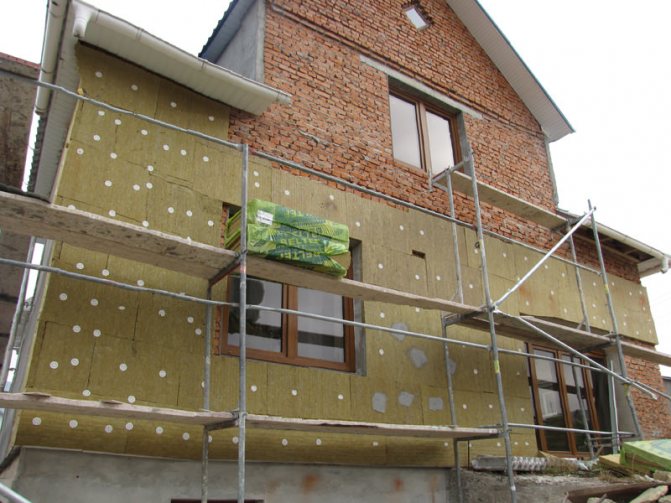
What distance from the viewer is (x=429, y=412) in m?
6.82

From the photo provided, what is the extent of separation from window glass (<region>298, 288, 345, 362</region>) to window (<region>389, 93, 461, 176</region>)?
106 inches

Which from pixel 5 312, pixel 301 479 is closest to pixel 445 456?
pixel 301 479

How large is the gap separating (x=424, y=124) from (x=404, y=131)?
1.63 feet

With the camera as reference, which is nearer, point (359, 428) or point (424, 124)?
point (359, 428)

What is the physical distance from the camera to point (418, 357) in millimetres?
6965

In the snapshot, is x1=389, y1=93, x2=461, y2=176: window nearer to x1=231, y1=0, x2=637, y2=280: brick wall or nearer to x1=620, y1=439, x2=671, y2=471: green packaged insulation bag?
x1=231, y1=0, x2=637, y2=280: brick wall

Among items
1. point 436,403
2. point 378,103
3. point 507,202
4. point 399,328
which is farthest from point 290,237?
point 507,202

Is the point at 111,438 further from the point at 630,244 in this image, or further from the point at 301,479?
the point at 630,244

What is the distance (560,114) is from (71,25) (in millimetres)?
8466

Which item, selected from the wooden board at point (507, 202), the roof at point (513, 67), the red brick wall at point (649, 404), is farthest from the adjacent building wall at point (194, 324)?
the roof at point (513, 67)

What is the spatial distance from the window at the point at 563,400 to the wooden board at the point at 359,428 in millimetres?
2350

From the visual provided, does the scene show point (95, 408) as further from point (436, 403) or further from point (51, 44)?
point (436, 403)

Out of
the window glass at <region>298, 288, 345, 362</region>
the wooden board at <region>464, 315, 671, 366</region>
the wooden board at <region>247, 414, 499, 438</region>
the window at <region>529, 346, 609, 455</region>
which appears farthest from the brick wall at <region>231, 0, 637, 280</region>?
the wooden board at <region>247, 414, 499, 438</region>

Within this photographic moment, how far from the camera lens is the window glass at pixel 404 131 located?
28.5 ft
